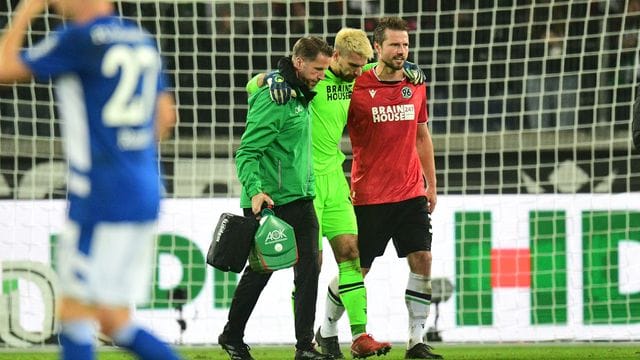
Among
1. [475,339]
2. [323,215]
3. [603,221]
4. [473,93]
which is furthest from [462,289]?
[323,215]

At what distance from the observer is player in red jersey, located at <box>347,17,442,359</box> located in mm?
7355

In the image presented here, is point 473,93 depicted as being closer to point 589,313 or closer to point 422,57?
point 422,57

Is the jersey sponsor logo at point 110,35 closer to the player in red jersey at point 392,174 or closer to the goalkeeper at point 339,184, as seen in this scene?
the goalkeeper at point 339,184

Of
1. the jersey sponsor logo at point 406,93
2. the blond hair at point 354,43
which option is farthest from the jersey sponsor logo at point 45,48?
the jersey sponsor logo at point 406,93

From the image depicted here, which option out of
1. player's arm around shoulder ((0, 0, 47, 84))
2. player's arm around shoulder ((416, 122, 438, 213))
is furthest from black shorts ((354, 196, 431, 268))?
player's arm around shoulder ((0, 0, 47, 84))

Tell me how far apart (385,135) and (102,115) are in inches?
137

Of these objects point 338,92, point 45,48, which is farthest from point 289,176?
point 45,48

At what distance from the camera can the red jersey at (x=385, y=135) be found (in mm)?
7355

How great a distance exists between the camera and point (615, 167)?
34.4ft

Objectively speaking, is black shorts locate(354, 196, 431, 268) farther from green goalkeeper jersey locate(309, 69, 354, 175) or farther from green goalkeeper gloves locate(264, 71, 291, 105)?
green goalkeeper gloves locate(264, 71, 291, 105)

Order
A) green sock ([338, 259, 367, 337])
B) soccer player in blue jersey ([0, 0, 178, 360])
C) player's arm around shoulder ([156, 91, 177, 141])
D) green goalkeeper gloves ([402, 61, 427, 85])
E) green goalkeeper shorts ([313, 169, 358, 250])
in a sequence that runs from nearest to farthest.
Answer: soccer player in blue jersey ([0, 0, 178, 360]) → player's arm around shoulder ([156, 91, 177, 141]) → green sock ([338, 259, 367, 337]) → green goalkeeper shorts ([313, 169, 358, 250]) → green goalkeeper gloves ([402, 61, 427, 85])

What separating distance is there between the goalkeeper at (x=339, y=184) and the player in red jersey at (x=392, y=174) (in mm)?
107

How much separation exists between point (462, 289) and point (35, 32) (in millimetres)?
3831

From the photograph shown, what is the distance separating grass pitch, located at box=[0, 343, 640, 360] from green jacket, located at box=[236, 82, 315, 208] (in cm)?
150
